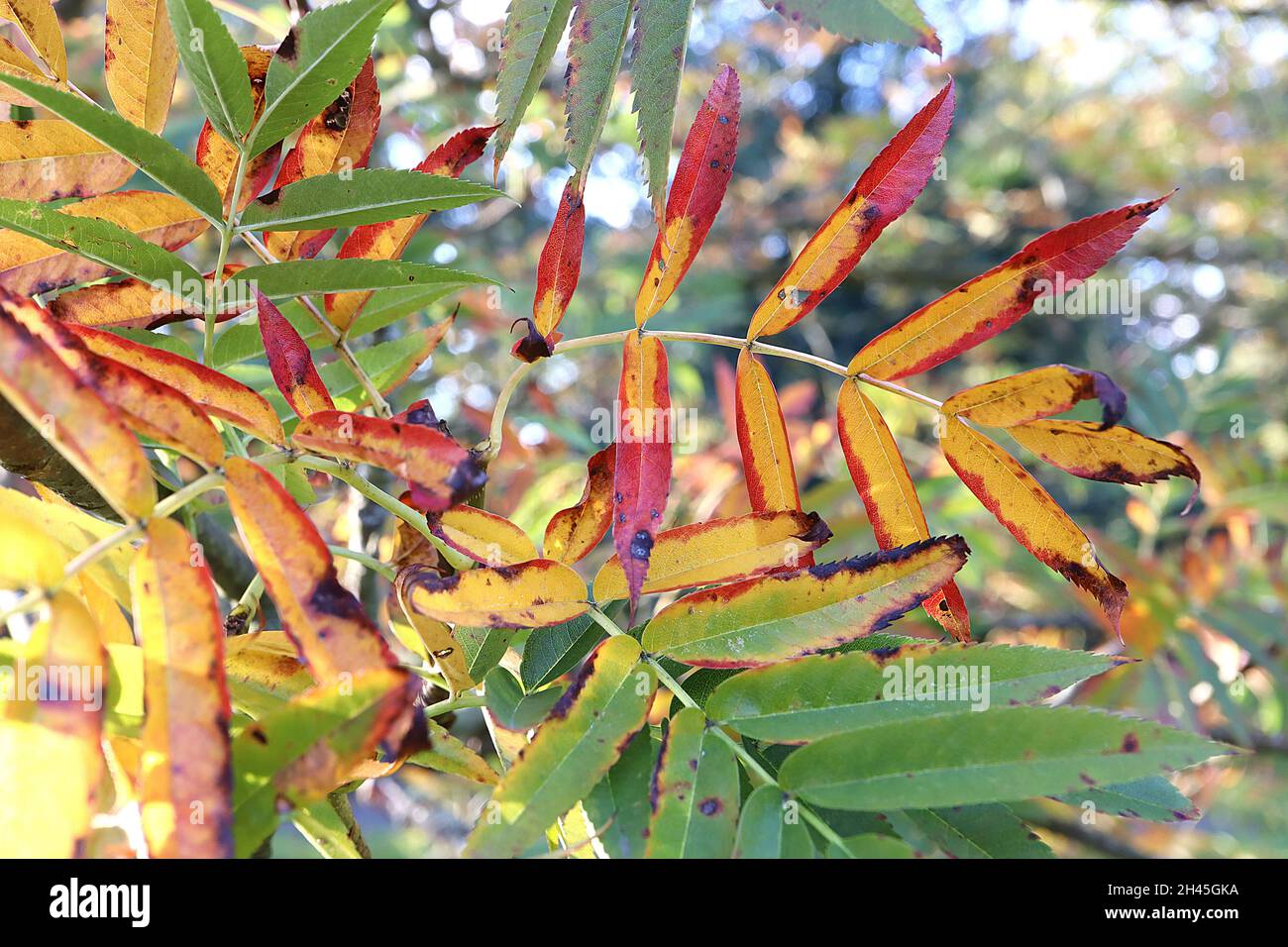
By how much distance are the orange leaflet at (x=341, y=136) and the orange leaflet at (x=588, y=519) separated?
316 millimetres

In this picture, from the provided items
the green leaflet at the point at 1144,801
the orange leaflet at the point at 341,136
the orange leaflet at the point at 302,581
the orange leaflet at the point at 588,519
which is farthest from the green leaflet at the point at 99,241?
the green leaflet at the point at 1144,801

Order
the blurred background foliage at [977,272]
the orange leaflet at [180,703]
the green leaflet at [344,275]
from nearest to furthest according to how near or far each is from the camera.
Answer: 1. the orange leaflet at [180,703]
2. the green leaflet at [344,275]
3. the blurred background foliage at [977,272]

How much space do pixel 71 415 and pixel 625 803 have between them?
37cm

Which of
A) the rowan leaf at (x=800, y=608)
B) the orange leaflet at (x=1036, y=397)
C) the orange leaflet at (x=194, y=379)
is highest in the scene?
the orange leaflet at (x=194, y=379)

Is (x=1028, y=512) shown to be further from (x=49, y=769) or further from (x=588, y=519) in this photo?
(x=49, y=769)

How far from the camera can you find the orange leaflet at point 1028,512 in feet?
2.11

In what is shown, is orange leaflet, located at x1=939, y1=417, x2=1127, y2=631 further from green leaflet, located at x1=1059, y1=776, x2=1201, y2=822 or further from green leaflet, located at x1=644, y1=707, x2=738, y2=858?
green leaflet, located at x1=644, y1=707, x2=738, y2=858

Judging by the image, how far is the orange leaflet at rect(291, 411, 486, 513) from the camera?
49 cm

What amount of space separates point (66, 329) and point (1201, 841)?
13.2 feet

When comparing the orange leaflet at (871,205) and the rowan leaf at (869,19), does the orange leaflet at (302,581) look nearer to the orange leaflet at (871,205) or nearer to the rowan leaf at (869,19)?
the orange leaflet at (871,205)

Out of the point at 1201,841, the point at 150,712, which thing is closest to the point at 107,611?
the point at 150,712

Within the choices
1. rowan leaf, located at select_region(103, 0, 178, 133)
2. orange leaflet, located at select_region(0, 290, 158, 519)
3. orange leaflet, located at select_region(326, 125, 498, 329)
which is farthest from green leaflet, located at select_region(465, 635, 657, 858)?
rowan leaf, located at select_region(103, 0, 178, 133)

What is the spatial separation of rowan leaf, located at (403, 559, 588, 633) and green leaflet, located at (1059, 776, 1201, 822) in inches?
13.7
